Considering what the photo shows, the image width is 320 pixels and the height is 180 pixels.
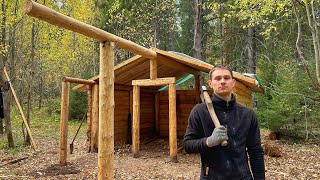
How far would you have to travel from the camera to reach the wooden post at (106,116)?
402 cm

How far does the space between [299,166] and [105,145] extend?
562 cm

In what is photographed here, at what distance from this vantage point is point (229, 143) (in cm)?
226

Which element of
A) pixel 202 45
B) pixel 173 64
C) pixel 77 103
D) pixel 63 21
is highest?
pixel 202 45

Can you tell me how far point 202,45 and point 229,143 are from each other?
13.0 metres

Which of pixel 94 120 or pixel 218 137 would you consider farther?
pixel 94 120

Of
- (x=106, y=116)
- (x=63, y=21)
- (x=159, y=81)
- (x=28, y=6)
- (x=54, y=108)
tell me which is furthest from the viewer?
(x=54, y=108)

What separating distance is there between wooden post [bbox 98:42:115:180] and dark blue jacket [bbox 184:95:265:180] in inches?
77.6

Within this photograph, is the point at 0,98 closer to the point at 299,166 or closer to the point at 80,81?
the point at 80,81

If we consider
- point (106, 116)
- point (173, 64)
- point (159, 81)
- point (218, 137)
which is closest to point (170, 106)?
point (159, 81)

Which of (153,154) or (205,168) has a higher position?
(205,168)

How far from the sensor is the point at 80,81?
26.8ft

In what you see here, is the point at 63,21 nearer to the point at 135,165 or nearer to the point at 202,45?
the point at 135,165

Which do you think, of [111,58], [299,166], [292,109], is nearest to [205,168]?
[111,58]

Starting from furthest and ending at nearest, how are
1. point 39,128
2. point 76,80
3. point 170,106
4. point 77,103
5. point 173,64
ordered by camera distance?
point 77,103 < point 39,128 < point 173,64 < point 170,106 < point 76,80
